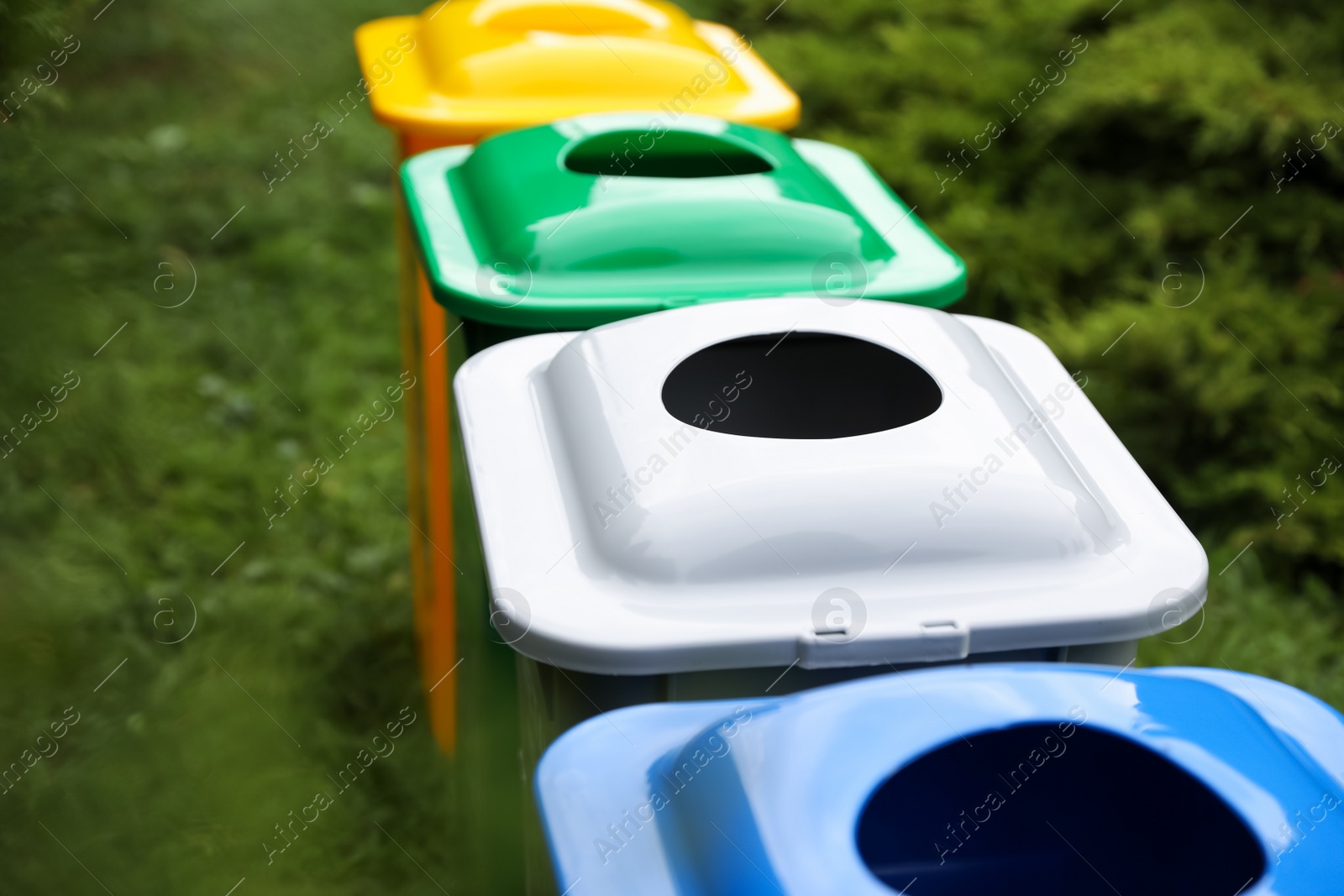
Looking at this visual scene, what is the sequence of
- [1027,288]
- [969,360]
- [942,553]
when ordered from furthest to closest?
[1027,288] < [969,360] < [942,553]

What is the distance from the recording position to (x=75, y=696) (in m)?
2.96

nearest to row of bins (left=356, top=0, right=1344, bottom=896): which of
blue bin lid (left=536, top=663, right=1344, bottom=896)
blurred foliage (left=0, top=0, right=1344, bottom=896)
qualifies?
blue bin lid (left=536, top=663, right=1344, bottom=896)

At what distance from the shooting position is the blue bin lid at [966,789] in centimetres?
92

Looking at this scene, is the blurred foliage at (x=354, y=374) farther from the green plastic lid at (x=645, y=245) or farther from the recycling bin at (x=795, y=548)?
the recycling bin at (x=795, y=548)

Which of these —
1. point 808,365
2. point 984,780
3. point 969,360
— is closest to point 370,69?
point 808,365

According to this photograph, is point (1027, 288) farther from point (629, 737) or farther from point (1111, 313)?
point (629, 737)

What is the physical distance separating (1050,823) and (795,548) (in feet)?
1.12

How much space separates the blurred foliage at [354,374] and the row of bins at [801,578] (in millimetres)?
925

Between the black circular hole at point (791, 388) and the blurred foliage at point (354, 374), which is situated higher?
the black circular hole at point (791, 388)

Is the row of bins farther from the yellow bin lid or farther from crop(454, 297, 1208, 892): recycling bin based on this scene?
the yellow bin lid

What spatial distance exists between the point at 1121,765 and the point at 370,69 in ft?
6.47

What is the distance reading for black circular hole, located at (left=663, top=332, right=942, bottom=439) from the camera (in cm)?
159

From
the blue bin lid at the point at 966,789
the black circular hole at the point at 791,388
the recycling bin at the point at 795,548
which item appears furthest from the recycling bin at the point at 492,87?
the blue bin lid at the point at 966,789

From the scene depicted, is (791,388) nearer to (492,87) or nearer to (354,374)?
(492,87)
